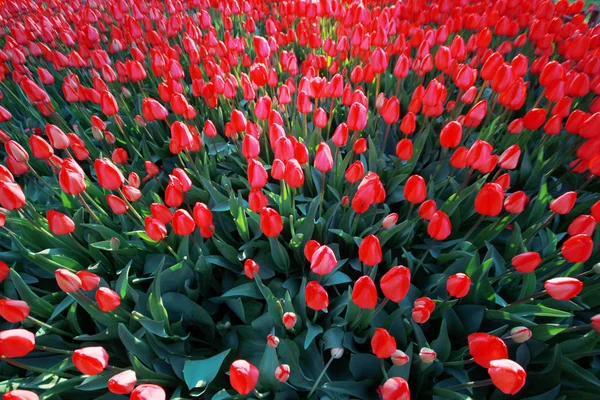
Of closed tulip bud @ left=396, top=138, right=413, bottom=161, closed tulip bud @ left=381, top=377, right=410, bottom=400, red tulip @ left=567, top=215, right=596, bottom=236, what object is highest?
closed tulip bud @ left=396, top=138, right=413, bottom=161

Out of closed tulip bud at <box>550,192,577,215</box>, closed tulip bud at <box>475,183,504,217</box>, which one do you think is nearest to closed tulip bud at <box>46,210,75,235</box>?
closed tulip bud at <box>475,183,504,217</box>

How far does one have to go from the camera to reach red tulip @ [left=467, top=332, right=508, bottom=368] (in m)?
0.98

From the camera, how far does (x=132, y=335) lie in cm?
140

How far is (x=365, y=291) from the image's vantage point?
1.11 meters

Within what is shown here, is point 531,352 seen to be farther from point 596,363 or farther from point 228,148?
point 228,148

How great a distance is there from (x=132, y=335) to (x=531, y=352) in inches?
61.1

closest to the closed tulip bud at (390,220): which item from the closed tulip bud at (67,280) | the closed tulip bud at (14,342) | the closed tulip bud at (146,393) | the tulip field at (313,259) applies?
the tulip field at (313,259)

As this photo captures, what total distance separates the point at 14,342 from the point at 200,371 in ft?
1.94

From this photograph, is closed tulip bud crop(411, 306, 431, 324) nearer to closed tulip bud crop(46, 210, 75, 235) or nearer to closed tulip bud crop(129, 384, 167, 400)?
closed tulip bud crop(129, 384, 167, 400)

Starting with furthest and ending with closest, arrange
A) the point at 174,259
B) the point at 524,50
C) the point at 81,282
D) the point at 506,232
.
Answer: the point at 524,50
the point at 506,232
the point at 174,259
the point at 81,282

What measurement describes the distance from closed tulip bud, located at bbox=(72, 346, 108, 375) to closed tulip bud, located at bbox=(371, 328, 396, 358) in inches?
30.3

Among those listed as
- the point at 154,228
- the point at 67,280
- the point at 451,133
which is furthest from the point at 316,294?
the point at 451,133

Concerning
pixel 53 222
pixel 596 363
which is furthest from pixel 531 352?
pixel 53 222

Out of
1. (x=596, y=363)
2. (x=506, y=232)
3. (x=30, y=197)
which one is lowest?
(x=596, y=363)
